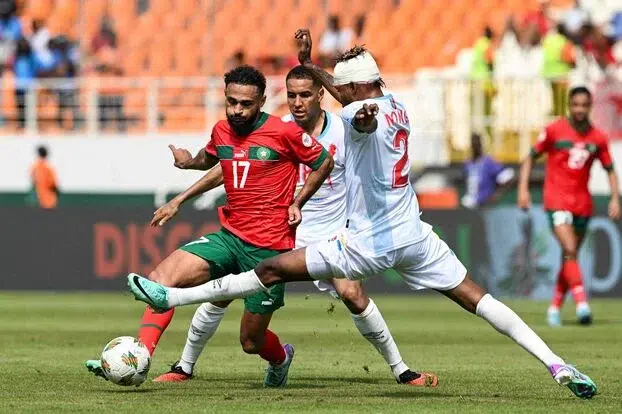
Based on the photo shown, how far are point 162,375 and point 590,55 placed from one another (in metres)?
16.8

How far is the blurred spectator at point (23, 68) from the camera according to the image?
29828 mm

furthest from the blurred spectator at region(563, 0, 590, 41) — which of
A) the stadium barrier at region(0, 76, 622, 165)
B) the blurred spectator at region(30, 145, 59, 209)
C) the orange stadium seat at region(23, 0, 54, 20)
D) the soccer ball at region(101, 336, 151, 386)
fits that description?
the soccer ball at region(101, 336, 151, 386)

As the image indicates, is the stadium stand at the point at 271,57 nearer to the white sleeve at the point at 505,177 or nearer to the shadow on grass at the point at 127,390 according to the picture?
the white sleeve at the point at 505,177

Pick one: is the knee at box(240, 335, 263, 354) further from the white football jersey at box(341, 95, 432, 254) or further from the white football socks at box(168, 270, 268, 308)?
the white football jersey at box(341, 95, 432, 254)

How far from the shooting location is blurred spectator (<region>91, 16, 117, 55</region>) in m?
30.6

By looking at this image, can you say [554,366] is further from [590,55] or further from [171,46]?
[171,46]

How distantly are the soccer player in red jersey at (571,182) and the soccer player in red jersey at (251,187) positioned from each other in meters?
6.80

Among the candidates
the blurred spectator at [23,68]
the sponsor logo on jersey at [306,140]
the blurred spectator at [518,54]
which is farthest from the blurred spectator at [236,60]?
the sponsor logo on jersey at [306,140]

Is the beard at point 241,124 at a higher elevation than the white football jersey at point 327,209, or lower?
higher

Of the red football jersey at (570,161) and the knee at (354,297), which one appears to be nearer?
the knee at (354,297)

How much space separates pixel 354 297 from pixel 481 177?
14.1m

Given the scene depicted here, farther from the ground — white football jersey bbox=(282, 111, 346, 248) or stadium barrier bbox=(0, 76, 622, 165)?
white football jersey bbox=(282, 111, 346, 248)

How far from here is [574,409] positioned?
9.66 meters

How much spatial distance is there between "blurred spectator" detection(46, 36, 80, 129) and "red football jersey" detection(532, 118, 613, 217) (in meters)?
13.8
